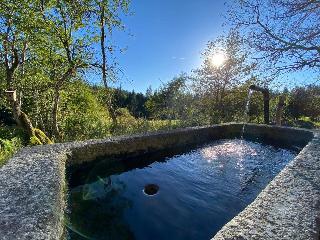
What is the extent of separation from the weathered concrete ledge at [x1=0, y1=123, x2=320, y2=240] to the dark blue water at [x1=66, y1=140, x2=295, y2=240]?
53 cm

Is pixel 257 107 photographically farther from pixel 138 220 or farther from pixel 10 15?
pixel 138 220

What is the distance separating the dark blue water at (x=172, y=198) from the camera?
4.19 metres

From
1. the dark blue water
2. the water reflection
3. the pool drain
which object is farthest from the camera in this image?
the pool drain

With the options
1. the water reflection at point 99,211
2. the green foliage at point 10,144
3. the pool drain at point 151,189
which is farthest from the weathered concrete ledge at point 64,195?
the pool drain at point 151,189

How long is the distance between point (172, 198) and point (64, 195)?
171cm

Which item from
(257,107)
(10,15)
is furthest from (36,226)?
(257,107)

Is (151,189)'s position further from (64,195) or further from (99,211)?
(64,195)

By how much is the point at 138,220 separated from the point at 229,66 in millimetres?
16793

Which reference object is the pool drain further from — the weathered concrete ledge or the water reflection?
the weathered concrete ledge

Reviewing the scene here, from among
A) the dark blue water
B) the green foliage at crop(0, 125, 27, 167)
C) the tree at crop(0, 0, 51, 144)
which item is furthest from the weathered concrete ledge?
the tree at crop(0, 0, 51, 144)

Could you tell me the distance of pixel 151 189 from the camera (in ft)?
18.9

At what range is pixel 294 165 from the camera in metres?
5.02

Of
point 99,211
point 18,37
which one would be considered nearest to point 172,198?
point 99,211

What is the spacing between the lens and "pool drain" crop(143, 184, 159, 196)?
5.61 meters
